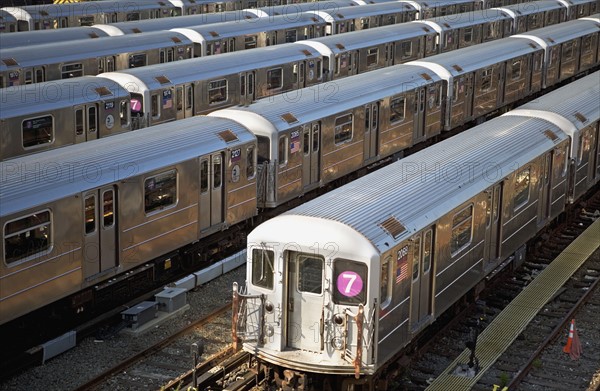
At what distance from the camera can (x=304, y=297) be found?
11438 millimetres

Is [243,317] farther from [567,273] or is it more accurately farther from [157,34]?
[157,34]

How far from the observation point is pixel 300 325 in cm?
1152

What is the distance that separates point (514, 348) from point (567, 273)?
143 inches

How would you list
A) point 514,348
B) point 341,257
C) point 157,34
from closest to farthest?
point 341,257
point 514,348
point 157,34

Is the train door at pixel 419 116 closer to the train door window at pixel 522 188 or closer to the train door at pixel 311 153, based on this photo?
the train door at pixel 311 153

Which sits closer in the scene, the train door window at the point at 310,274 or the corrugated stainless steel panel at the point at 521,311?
the train door window at the point at 310,274

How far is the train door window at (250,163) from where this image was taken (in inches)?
707

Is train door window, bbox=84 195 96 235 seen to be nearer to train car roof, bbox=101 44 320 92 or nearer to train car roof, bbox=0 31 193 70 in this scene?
train car roof, bbox=101 44 320 92

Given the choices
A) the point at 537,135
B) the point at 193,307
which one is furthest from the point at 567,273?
the point at 193,307

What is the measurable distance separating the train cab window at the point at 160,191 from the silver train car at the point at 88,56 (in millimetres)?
9380

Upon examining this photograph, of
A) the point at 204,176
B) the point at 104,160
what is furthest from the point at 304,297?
the point at 204,176

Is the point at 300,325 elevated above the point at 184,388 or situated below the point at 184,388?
above

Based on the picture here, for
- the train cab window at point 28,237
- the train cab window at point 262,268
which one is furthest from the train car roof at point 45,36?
the train cab window at point 262,268

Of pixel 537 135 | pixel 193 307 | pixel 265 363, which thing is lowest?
pixel 193 307
